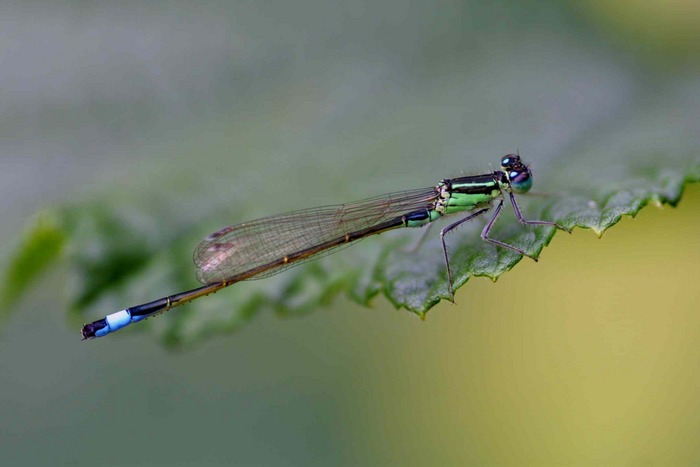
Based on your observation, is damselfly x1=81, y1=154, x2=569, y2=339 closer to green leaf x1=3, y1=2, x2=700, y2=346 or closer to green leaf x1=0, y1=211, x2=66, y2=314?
green leaf x1=3, y1=2, x2=700, y2=346

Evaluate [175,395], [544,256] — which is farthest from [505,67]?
[175,395]

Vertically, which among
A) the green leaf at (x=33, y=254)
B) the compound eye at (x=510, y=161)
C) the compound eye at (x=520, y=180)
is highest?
the green leaf at (x=33, y=254)

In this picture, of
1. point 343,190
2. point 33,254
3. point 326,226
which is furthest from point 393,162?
point 33,254

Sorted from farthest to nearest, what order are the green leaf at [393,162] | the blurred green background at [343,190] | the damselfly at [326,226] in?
1. the blurred green background at [343,190]
2. the damselfly at [326,226]
3. the green leaf at [393,162]

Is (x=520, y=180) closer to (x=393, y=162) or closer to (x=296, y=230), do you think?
(x=393, y=162)

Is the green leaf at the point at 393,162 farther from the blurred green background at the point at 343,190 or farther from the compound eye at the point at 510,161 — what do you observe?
the compound eye at the point at 510,161

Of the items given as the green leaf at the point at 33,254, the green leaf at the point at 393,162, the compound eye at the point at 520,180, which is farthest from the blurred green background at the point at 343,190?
the green leaf at the point at 33,254

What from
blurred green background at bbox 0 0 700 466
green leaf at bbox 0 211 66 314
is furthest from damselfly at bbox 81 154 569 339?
green leaf at bbox 0 211 66 314

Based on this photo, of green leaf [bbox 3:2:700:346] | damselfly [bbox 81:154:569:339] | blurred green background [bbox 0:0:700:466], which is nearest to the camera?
green leaf [bbox 3:2:700:346]
